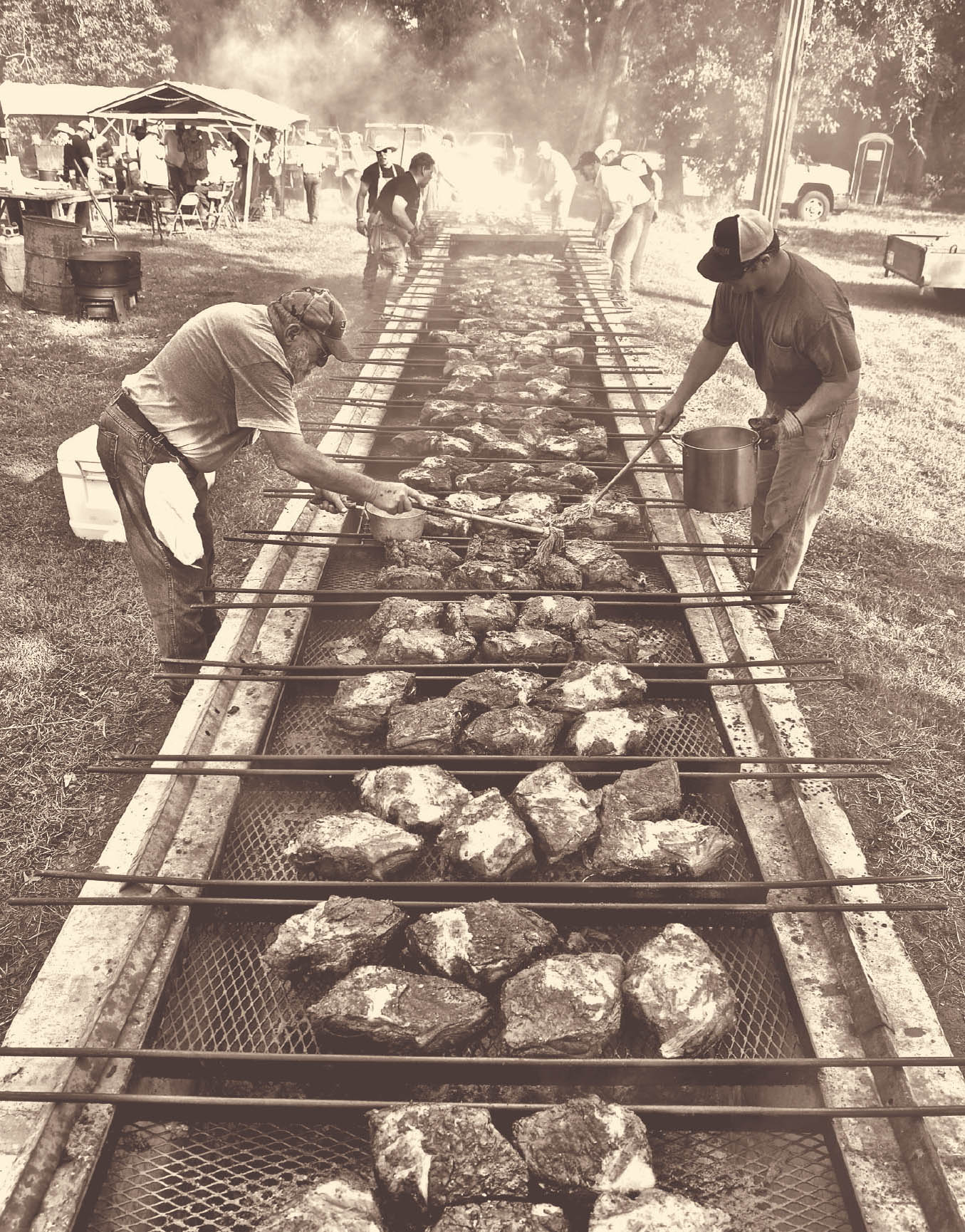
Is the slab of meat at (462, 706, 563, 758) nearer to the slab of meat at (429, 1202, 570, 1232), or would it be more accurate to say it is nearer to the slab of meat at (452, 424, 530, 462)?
the slab of meat at (429, 1202, 570, 1232)

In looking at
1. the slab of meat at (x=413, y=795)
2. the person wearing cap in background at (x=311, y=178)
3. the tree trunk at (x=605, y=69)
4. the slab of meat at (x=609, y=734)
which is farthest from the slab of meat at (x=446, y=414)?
the tree trunk at (x=605, y=69)

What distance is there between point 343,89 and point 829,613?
46724mm

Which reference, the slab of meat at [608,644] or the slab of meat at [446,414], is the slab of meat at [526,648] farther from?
the slab of meat at [446,414]

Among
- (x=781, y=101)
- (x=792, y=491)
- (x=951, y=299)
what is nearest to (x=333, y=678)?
(x=792, y=491)

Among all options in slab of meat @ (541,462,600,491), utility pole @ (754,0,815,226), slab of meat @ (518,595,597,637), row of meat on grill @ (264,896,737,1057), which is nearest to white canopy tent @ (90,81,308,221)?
utility pole @ (754,0,815,226)

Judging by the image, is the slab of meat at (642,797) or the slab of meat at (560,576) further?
the slab of meat at (560,576)

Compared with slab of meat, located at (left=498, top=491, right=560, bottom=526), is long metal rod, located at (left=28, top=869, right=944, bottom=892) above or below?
below

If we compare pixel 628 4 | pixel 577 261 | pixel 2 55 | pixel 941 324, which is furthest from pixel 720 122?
pixel 2 55

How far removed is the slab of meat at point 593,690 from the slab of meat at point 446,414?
3067 millimetres

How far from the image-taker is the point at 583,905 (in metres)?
2.61

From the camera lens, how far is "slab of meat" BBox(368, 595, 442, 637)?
3.82 meters

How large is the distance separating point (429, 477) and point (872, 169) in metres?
34.1

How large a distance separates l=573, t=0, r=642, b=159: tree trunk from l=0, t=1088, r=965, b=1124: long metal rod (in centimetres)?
2839

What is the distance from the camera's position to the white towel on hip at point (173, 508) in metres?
3.88
